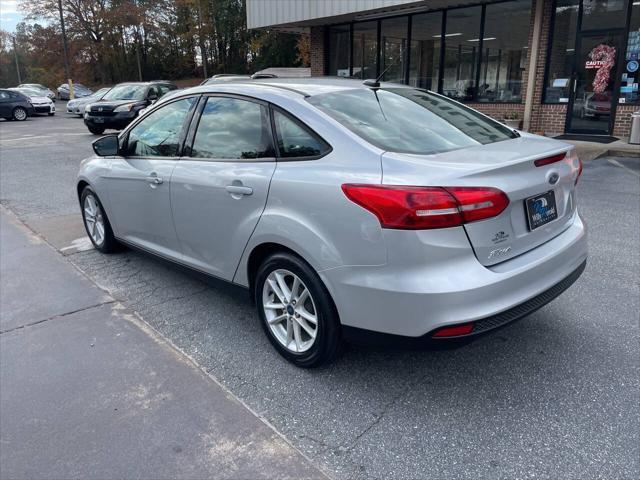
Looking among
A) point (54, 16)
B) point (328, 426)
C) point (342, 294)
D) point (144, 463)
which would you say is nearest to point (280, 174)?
point (342, 294)

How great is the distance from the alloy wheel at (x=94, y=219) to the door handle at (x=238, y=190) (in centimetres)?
235

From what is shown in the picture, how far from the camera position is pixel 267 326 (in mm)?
3234

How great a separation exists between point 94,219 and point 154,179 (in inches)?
65.3

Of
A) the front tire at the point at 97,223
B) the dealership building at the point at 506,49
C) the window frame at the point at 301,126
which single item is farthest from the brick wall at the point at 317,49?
the window frame at the point at 301,126

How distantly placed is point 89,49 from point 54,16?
193 inches

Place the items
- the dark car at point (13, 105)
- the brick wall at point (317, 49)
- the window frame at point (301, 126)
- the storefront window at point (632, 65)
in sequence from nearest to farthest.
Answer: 1. the window frame at point (301, 126)
2. the storefront window at point (632, 65)
3. the brick wall at point (317, 49)
4. the dark car at point (13, 105)

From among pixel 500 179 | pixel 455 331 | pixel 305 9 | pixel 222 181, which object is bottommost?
pixel 455 331

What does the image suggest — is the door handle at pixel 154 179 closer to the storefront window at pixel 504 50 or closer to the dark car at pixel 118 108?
the storefront window at pixel 504 50

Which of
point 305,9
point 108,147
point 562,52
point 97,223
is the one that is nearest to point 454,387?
point 108,147

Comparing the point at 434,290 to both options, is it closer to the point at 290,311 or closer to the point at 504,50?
the point at 290,311

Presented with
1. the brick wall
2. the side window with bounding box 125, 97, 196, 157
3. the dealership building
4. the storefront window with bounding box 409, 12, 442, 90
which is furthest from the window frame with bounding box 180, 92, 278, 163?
the brick wall

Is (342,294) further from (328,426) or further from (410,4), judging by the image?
(410,4)

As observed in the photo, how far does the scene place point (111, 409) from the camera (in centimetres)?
276

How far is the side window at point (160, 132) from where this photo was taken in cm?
384
